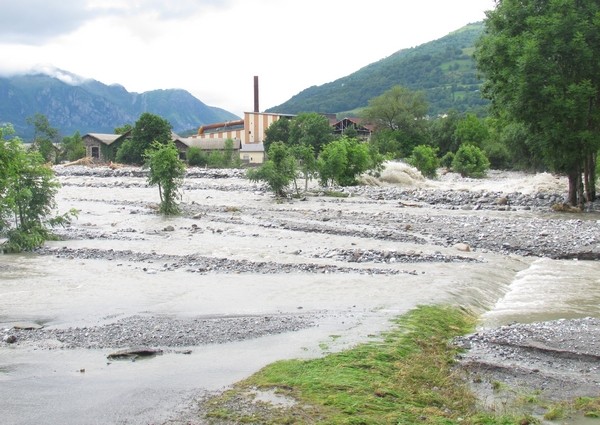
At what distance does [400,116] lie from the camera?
352 feet

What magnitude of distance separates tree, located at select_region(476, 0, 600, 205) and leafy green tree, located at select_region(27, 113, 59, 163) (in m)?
96.1

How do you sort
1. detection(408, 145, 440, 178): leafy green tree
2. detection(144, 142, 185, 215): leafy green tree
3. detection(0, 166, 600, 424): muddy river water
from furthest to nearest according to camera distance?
detection(408, 145, 440, 178): leafy green tree
detection(144, 142, 185, 215): leafy green tree
detection(0, 166, 600, 424): muddy river water

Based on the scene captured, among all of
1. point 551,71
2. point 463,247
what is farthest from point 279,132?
point 463,247

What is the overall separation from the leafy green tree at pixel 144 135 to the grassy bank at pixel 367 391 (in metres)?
82.3

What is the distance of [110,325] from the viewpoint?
11.3 metres

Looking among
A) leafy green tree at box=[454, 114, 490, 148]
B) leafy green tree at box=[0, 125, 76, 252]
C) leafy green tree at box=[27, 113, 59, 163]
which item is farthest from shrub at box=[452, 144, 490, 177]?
leafy green tree at box=[27, 113, 59, 163]

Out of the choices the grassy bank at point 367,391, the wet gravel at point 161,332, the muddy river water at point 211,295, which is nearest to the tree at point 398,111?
the muddy river water at point 211,295

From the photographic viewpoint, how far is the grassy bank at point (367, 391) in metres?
6.98

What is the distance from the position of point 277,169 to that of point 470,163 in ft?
126

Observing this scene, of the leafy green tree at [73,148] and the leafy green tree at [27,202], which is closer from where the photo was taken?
the leafy green tree at [27,202]

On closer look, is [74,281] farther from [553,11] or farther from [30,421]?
[553,11]

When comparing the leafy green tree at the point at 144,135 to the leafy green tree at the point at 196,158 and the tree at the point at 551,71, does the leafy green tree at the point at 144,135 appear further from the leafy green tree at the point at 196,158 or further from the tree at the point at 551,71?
the tree at the point at 551,71

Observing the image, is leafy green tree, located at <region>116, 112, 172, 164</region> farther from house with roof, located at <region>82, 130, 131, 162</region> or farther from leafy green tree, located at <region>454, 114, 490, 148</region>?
leafy green tree, located at <region>454, 114, 490, 148</region>

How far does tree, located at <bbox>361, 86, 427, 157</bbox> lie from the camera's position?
103 metres
